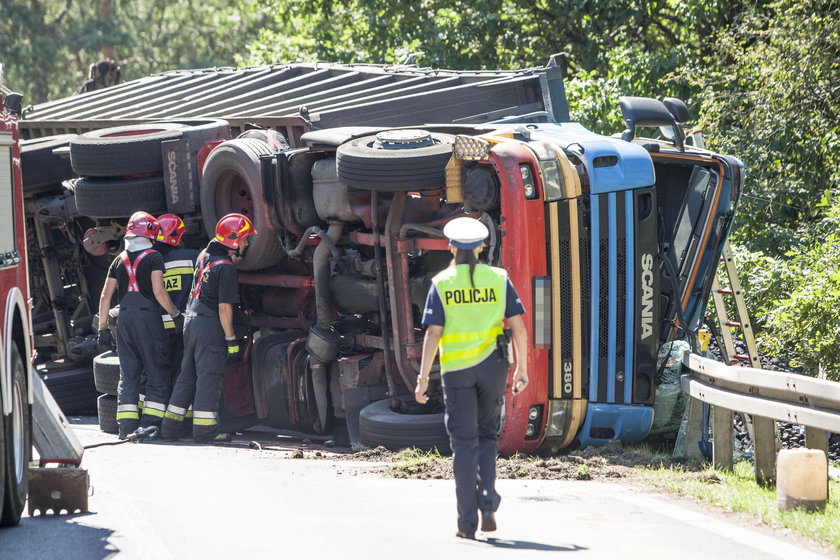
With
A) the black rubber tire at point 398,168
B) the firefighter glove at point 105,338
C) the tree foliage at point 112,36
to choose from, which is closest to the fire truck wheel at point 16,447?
the black rubber tire at point 398,168

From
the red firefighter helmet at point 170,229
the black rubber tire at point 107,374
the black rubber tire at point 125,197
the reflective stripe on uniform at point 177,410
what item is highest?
the black rubber tire at point 125,197

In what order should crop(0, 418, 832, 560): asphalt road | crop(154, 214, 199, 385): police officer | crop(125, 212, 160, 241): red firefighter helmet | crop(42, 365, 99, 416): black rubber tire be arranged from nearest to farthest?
crop(0, 418, 832, 560): asphalt road → crop(125, 212, 160, 241): red firefighter helmet → crop(154, 214, 199, 385): police officer → crop(42, 365, 99, 416): black rubber tire

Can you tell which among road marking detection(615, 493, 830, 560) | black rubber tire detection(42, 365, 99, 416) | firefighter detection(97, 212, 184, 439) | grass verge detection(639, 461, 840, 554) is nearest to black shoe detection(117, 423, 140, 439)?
firefighter detection(97, 212, 184, 439)

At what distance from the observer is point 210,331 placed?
9797 millimetres

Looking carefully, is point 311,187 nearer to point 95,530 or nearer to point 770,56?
point 95,530

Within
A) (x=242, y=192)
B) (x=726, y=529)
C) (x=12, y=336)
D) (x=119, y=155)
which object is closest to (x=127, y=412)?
(x=242, y=192)

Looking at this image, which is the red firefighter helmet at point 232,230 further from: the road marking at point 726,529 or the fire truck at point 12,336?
the road marking at point 726,529

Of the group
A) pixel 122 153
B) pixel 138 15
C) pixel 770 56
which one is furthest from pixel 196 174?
pixel 138 15

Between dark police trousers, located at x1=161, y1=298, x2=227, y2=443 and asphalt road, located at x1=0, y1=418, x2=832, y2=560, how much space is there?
183 cm

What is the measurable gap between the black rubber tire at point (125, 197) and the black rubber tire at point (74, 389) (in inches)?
71.6

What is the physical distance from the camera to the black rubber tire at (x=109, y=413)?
10688 millimetres

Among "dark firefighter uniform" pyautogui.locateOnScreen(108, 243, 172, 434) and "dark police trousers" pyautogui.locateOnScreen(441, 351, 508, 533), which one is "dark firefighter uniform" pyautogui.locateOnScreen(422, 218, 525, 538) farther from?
"dark firefighter uniform" pyautogui.locateOnScreen(108, 243, 172, 434)

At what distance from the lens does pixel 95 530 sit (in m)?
6.24

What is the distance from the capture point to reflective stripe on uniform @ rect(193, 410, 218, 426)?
9.84m
